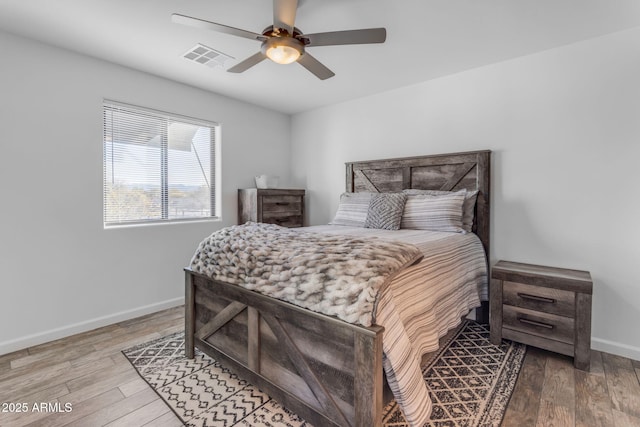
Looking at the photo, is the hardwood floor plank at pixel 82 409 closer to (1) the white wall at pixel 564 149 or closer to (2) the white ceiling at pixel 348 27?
(2) the white ceiling at pixel 348 27

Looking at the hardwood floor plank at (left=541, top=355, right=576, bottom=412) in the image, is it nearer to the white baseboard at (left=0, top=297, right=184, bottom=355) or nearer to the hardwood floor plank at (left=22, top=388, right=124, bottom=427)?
the hardwood floor plank at (left=22, top=388, right=124, bottom=427)

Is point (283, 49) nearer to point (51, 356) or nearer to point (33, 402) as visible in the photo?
point (33, 402)

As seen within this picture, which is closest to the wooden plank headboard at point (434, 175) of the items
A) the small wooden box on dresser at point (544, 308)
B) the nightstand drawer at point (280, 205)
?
the small wooden box on dresser at point (544, 308)

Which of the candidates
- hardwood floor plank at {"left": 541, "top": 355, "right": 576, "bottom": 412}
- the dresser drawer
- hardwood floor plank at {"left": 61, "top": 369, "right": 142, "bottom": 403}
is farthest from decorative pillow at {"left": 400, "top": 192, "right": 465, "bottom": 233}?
hardwood floor plank at {"left": 61, "top": 369, "right": 142, "bottom": 403}

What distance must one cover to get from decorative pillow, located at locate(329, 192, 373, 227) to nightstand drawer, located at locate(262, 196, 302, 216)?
90 centimetres

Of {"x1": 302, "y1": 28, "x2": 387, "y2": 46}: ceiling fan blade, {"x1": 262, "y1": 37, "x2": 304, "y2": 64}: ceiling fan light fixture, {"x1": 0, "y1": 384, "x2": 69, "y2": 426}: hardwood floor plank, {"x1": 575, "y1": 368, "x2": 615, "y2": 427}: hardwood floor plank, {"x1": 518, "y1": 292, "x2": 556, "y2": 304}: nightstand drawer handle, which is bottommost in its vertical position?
{"x1": 0, "y1": 384, "x2": 69, "y2": 426}: hardwood floor plank

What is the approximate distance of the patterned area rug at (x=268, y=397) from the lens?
5.34 ft

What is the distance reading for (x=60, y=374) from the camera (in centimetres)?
207

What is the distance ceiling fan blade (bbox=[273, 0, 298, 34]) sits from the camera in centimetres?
164

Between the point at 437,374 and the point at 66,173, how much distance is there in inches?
131

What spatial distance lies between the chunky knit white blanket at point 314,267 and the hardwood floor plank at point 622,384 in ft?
4.83

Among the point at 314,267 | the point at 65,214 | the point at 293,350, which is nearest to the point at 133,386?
the point at 293,350

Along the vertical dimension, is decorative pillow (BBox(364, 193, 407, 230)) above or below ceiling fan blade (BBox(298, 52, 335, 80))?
below

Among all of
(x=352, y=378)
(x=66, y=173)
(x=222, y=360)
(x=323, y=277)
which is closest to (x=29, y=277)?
(x=66, y=173)
